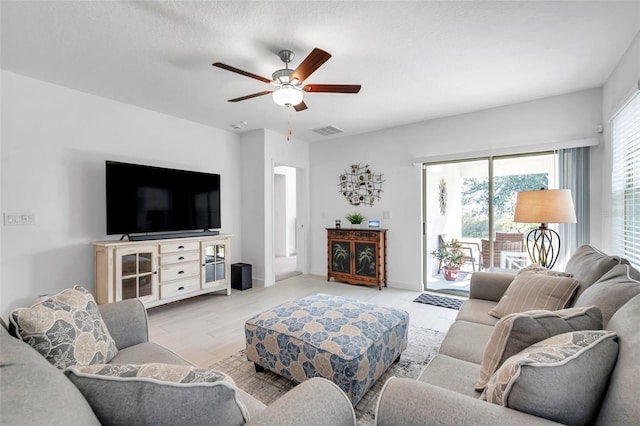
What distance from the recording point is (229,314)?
11.3 ft

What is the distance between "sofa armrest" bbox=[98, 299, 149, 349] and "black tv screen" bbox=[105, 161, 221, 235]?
186 cm

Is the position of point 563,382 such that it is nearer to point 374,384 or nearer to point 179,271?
point 374,384

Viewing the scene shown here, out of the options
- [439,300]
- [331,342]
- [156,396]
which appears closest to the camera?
[156,396]

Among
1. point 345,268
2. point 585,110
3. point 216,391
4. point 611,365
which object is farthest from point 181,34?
point 585,110

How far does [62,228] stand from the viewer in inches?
123

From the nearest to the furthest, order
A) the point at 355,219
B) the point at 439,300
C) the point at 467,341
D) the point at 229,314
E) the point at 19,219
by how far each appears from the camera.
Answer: the point at 467,341 < the point at 19,219 < the point at 229,314 < the point at 439,300 < the point at 355,219

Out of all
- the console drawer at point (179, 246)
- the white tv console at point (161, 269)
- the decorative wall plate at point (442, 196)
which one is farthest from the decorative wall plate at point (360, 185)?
the console drawer at point (179, 246)

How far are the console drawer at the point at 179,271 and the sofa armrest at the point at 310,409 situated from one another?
10.2 ft

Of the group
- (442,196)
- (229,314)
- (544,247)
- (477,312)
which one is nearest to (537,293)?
(477,312)

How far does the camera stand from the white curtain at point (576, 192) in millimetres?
3199

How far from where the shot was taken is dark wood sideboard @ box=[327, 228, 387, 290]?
14.9 ft

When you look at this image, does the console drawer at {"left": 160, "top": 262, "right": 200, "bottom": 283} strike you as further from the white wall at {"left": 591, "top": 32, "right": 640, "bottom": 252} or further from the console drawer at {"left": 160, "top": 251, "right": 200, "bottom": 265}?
the white wall at {"left": 591, "top": 32, "right": 640, "bottom": 252}

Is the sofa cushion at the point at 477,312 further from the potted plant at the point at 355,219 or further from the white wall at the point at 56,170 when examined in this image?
the white wall at the point at 56,170

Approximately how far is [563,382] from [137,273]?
3.70 metres
